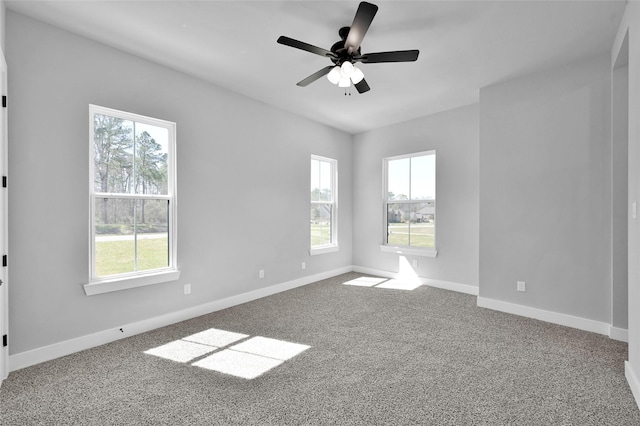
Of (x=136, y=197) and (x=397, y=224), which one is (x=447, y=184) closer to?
(x=397, y=224)

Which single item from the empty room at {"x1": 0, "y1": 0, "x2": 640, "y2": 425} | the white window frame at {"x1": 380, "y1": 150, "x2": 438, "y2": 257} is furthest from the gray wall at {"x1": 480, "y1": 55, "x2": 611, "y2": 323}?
the white window frame at {"x1": 380, "y1": 150, "x2": 438, "y2": 257}

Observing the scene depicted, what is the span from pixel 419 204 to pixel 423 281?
51.0 inches

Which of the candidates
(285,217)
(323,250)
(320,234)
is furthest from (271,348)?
(320,234)

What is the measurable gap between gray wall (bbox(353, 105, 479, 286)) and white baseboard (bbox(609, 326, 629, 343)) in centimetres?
167

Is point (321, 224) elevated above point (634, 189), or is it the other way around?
point (634, 189)

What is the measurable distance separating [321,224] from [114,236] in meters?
3.33

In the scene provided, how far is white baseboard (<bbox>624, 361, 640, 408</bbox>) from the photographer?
2.02 metres

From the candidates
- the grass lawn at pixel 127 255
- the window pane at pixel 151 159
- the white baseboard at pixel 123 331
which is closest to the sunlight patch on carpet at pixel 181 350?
the white baseboard at pixel 123 331

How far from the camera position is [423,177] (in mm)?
5258

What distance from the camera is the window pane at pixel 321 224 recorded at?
5477 millimetres

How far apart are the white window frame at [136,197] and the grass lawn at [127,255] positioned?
0.05 meters

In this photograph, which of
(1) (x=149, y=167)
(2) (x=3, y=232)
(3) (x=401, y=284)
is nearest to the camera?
(2) (x=3, y=232)

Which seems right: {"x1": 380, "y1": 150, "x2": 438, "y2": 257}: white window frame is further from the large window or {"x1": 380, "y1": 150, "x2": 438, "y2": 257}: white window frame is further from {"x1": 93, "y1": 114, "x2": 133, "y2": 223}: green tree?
{"x1": 93, "y1": 114, "x2": 133, "y2": 223}: green tree

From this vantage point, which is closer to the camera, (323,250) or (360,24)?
(360,24)
